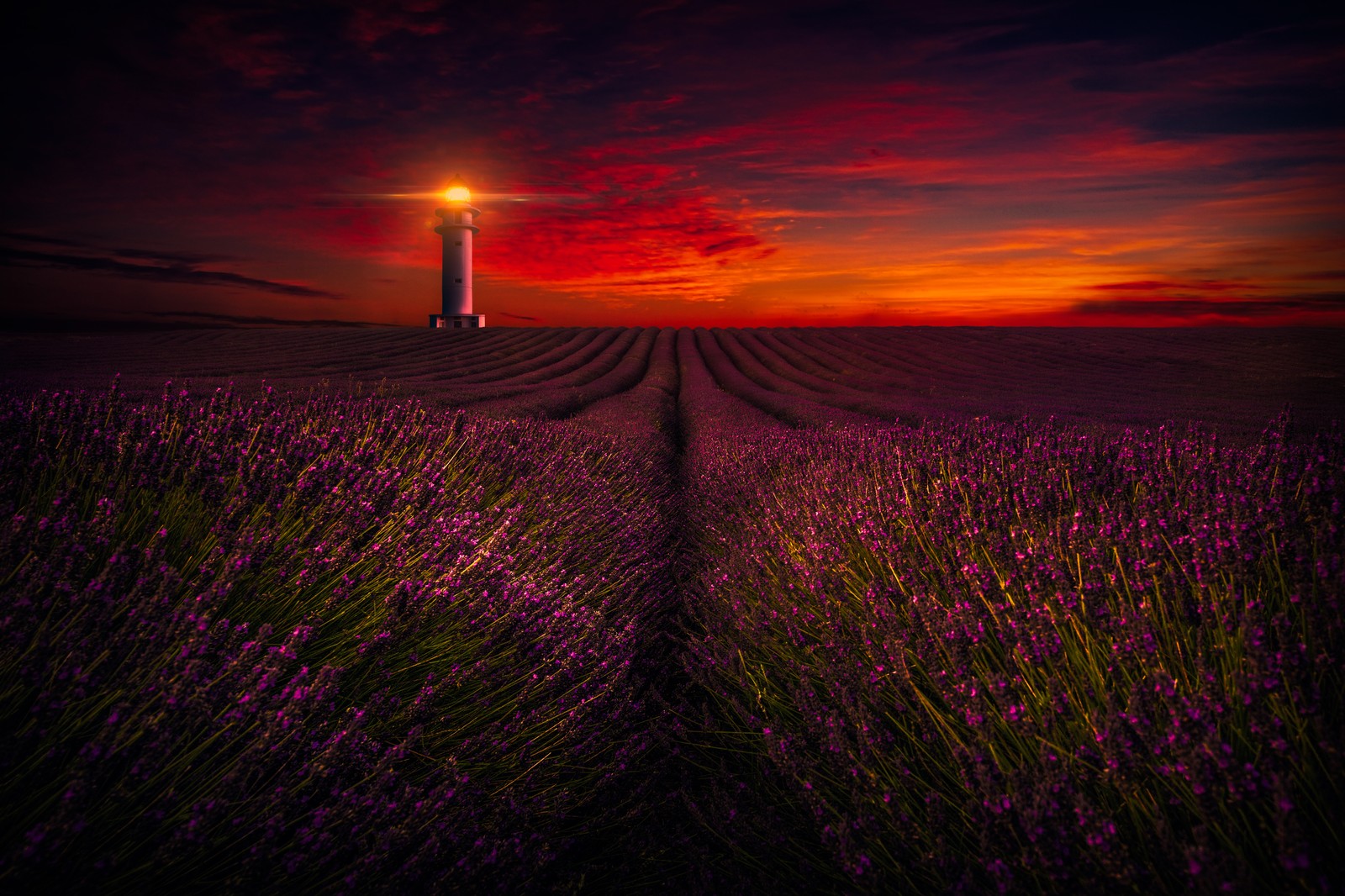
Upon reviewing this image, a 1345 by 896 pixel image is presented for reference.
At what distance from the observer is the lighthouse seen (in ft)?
110

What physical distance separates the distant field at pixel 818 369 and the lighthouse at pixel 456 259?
3.05 metres

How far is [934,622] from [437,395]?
9.86 meters

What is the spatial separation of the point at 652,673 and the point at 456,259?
116 ft


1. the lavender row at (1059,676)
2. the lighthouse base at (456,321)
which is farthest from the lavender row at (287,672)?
the lighthouse base at (456,321)

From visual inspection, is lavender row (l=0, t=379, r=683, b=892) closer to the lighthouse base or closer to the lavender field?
the lavender field

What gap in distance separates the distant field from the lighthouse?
120 inches

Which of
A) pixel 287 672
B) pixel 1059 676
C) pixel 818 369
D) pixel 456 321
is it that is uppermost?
pixel 456 321

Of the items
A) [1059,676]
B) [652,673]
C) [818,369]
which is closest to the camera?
[1059,676]

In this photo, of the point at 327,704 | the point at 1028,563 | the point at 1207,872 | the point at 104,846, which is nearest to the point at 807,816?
the point at 1028,563

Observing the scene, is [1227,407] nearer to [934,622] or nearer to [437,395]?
[934,622]

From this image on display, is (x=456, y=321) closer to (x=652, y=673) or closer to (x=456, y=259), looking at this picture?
(x=456, y=259)

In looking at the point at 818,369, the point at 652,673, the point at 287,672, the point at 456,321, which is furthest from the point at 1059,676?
the point at 456,321

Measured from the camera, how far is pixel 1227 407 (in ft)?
38.5

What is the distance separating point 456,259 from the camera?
33.6 metres
